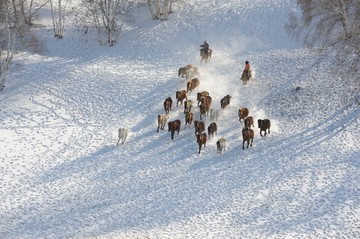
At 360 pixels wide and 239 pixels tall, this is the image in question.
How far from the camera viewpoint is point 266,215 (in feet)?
59.9

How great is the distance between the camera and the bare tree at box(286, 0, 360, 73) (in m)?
29.6

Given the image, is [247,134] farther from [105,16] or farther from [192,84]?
[105,16]

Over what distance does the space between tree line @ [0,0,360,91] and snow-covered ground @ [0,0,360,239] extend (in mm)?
1143

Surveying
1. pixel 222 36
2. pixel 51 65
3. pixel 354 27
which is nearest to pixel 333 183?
pixel 354 27

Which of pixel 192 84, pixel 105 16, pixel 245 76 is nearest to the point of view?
pixel 192 84

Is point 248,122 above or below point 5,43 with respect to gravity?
below

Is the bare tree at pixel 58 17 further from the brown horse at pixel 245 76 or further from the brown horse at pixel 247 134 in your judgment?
the brown horse at pixel 247 134

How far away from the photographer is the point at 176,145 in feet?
78.7

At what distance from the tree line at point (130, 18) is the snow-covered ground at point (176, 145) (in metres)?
1.14

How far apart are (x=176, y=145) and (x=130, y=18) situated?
20.7 m

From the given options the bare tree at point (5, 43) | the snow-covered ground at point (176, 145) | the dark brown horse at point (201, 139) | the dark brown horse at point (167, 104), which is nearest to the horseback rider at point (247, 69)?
the snow-covered ground at point (176, 145)

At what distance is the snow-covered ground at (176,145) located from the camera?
18.4 metres

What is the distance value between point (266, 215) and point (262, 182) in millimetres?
2397

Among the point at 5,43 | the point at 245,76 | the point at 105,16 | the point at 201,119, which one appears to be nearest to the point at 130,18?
the point at 105,16
